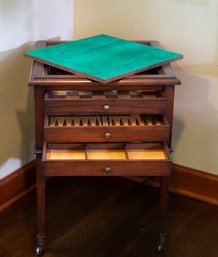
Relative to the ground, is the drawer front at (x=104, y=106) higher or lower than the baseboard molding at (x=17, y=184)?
higher

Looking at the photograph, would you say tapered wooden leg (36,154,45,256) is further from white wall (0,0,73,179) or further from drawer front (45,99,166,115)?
white wall (0,0,73,179)

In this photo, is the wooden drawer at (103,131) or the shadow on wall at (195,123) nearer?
the wooden drawer at (103,131)

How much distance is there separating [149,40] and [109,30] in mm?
196

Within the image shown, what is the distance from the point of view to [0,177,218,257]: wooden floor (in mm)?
1836

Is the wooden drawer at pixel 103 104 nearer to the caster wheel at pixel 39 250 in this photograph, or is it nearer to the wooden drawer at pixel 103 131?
the wooden drawer at pixel 103 131

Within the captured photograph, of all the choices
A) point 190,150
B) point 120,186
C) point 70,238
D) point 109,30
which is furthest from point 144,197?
point 109,30

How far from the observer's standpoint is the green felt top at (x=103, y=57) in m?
1.57

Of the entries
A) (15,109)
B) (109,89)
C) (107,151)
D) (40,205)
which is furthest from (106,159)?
(15,109)

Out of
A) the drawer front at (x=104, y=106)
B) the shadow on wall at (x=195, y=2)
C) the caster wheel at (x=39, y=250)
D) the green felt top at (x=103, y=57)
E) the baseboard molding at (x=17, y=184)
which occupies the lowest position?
the caster wheel at (x=39, y=250)

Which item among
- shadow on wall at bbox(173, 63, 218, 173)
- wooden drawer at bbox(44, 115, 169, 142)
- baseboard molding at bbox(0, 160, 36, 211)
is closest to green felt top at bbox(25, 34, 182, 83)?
wooden drawer at bbox(44, 115, 169, 142)

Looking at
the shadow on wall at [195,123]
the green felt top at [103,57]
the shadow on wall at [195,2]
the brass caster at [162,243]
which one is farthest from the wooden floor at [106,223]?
the shadow on wall at [195,2]

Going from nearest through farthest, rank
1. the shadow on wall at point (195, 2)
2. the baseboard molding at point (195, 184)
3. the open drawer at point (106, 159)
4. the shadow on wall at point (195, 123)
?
the open drawer at point (106, 159) → the shadow on wall at point (195, 2) → the shadow on wall at point (195, 123) → the baseboard molding at point (195, 184)

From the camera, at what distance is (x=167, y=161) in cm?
151

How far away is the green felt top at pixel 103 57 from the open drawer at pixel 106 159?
24 centimetres
